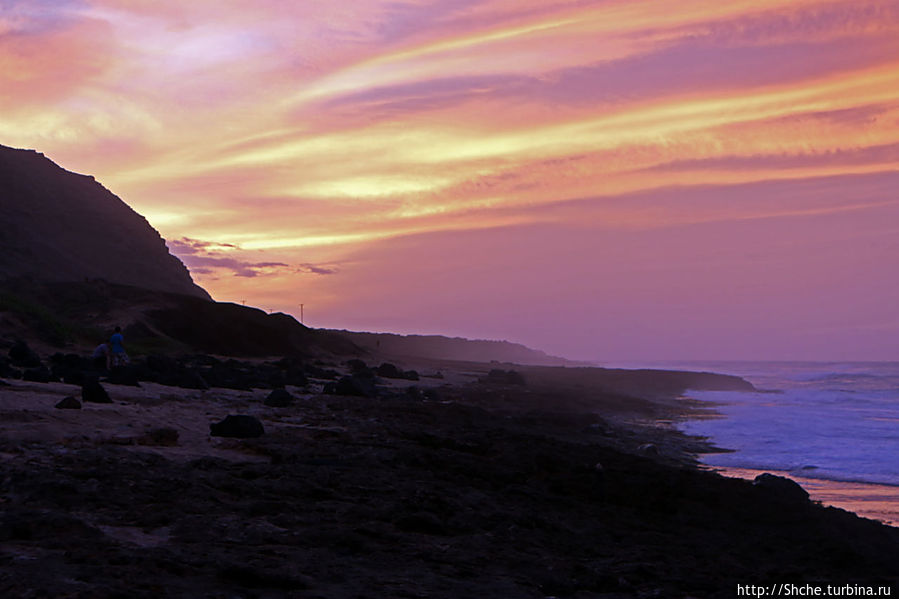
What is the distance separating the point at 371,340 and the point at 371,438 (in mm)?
120910

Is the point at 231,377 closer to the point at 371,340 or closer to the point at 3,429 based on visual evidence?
the point at 3,429

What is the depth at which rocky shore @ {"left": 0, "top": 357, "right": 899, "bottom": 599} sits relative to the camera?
6.64 metres

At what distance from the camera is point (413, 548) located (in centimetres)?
806

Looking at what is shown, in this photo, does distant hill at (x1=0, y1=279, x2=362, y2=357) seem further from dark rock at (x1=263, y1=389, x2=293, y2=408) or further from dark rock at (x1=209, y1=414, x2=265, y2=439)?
dark rock at (x1=209, y1=414, x2=265, y2=439)

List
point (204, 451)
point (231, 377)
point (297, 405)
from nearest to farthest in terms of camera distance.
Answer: point (204, 451)
point (297, 405)
point (231, 377)

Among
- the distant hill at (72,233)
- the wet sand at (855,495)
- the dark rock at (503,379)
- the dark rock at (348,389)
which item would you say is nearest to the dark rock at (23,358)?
the dark rock at (348,389)

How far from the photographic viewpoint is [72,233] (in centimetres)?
8200

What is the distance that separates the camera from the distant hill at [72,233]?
71438 mm

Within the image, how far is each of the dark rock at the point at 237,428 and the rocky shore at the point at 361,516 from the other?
113mm

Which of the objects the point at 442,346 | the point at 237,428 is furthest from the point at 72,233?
the point at 442,346

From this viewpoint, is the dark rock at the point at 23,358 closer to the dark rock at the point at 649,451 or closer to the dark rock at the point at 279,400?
the dark rock at the point at 279,400

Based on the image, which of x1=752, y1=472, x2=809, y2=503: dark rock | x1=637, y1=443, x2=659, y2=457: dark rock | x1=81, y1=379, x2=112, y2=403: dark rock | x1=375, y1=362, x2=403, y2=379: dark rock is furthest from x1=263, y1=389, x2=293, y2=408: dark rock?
x1=375, y1=362, x2=403, y2=379: dark rock

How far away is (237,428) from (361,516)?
461 cm

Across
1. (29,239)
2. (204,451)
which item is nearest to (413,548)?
(204,451)
